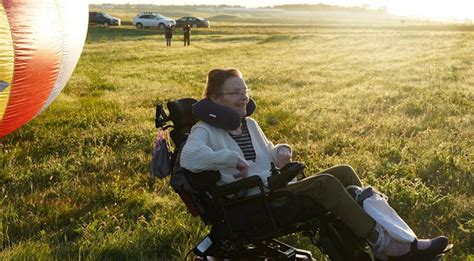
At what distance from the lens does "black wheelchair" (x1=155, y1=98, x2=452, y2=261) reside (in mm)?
4156

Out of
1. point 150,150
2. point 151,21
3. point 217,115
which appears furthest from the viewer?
point 151,21

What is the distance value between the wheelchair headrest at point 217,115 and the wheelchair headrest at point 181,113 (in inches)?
13.4

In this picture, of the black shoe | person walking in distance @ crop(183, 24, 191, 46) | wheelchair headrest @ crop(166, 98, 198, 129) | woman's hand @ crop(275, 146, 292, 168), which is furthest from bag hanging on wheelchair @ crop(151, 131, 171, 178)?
person walking in distance @ crop(183, 24, 191, 46)

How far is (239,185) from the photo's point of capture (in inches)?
163

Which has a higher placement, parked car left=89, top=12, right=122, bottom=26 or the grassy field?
the grassy field

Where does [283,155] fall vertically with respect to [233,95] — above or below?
below

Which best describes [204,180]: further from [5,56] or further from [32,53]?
[32,53]

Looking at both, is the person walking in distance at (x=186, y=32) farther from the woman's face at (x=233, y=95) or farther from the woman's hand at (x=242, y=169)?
the woman's hand at (x=242, y=169)

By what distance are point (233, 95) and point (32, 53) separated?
2.77 m

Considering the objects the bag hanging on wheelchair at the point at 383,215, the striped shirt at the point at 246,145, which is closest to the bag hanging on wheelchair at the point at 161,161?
the striped shirt at the point at 246,145

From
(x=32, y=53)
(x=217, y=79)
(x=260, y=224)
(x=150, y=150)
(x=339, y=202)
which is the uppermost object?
(x=217, y=79)

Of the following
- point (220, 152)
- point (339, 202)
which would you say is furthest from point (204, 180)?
point (339, 202)

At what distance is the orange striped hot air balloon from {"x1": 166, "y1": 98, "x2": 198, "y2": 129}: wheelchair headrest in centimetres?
215

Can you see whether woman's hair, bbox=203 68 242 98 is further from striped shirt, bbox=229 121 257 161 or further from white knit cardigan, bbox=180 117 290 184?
striped shirt, bbox=229 121 257 161
